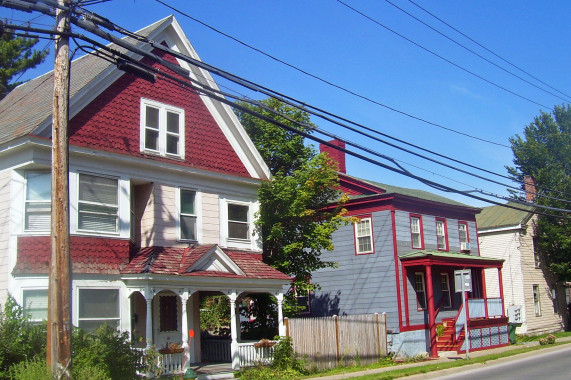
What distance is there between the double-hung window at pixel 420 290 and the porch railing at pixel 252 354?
11.2 metres

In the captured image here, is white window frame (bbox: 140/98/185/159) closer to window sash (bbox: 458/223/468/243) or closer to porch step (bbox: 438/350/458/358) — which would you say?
porch step (bbox: 438/350/458/358)

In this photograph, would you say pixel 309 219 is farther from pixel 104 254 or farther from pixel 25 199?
pixel 25 199

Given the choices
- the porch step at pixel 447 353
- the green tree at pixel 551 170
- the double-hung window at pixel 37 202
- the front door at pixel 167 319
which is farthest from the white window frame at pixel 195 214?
the green tree at pixel 551 170

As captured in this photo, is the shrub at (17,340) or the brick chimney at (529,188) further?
the brick chimney at (529,188)

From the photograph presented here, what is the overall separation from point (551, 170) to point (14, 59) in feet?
106

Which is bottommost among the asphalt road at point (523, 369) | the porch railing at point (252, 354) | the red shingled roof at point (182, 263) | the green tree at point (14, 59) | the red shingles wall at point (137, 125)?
the asphalt road at point (523, 369)

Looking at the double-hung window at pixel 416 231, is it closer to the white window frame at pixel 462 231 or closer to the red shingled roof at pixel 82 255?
the white window frame at pixel 462 231

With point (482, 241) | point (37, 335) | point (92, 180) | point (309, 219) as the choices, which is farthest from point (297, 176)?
point (482, 241)

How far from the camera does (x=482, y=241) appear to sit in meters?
38.8

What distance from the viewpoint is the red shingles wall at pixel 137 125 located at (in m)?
17.7

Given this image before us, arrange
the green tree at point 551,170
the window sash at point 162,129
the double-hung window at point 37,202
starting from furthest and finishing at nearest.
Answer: the green tree at point 551,170
the window sash at point 162,129
the double-hung window at point 37,202

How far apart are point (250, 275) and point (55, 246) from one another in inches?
373

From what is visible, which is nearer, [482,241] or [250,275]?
[250,275]

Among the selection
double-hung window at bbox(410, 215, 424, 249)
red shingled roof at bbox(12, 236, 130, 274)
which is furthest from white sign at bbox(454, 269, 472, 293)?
red shingled roof at bbox(12, 236, 130, 274)
